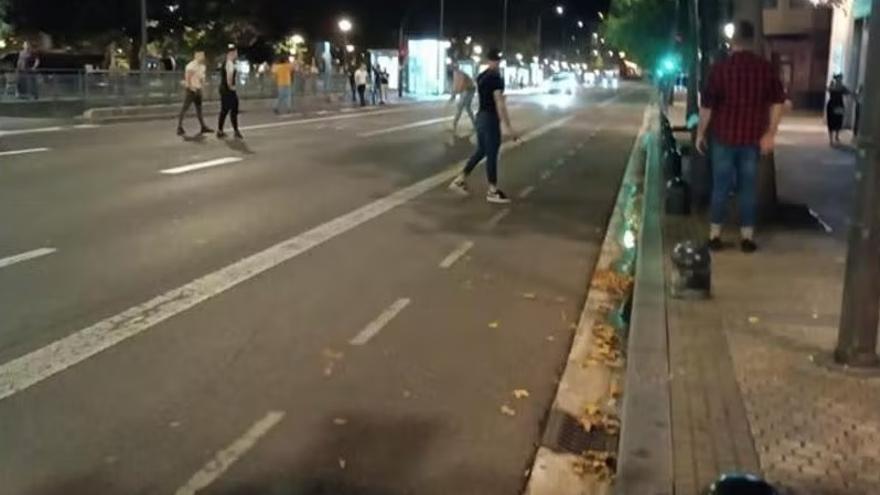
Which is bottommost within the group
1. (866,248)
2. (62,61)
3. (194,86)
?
(866,248)

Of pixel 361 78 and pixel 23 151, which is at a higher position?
pixel 361 78

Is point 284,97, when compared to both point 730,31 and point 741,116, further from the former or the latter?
point 741,116

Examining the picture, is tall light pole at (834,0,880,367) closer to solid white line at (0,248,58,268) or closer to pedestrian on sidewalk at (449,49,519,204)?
solid white line at (0,248,58,268)

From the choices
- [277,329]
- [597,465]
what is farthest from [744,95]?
[597,465]

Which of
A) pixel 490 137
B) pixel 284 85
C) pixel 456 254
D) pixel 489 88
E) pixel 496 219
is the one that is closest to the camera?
pixel 456 254

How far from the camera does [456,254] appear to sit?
36.8ft

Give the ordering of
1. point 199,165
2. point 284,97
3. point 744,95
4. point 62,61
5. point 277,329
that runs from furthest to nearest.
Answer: point 62,61, point 284,97, point 199,165, point 744,95, point 277,329

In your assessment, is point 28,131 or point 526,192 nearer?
point 526,192

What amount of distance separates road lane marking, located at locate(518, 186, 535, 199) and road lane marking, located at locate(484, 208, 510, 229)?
4.85 ft

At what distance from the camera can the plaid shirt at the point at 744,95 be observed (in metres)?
9.77

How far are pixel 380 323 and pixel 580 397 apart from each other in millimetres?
1998

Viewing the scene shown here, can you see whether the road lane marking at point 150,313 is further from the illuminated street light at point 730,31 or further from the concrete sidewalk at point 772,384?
the illuminated street light at point 730,31

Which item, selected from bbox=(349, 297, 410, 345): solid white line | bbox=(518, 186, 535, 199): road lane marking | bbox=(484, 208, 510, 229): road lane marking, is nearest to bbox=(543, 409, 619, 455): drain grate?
bbox=(349, 297, 410, 345): solid white line

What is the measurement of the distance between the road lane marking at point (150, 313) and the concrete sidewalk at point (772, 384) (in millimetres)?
3595
